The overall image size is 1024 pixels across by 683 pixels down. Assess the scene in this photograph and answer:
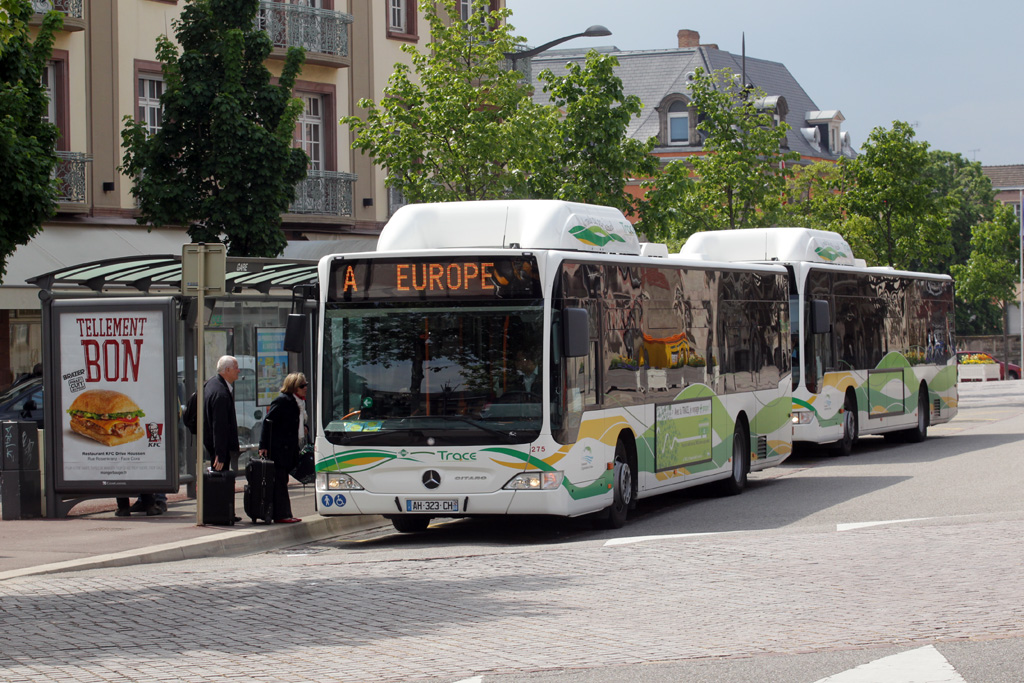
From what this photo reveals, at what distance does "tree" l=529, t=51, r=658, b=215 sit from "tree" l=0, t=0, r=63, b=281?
1240cm

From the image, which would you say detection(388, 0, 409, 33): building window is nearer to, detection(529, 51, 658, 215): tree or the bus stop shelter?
detection(529, 51, 658, 215): tree

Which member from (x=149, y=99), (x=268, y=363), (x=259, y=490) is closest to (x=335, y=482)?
(x=259, y=490)

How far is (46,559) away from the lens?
1211cm

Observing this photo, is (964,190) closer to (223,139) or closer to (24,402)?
(223,139)

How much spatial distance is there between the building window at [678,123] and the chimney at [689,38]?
13227 mm

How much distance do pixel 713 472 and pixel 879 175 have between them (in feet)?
96.1

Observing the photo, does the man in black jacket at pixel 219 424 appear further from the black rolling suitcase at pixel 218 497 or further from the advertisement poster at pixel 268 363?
the advertisement poster at pixel 268 363

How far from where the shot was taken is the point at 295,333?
516 inches

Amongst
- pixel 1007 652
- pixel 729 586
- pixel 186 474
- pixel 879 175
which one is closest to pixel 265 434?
pixel 186 474

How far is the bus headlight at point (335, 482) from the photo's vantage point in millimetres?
13206

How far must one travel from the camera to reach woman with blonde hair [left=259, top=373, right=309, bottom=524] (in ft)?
47.3

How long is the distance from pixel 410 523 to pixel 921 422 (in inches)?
562

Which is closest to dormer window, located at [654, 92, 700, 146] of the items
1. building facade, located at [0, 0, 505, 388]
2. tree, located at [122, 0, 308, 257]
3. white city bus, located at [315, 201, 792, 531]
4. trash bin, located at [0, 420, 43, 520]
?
building facade, located at [0, 0, 505, 388]

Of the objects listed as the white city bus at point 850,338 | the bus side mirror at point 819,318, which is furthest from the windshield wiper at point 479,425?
the bus side mirror at point 819,318
